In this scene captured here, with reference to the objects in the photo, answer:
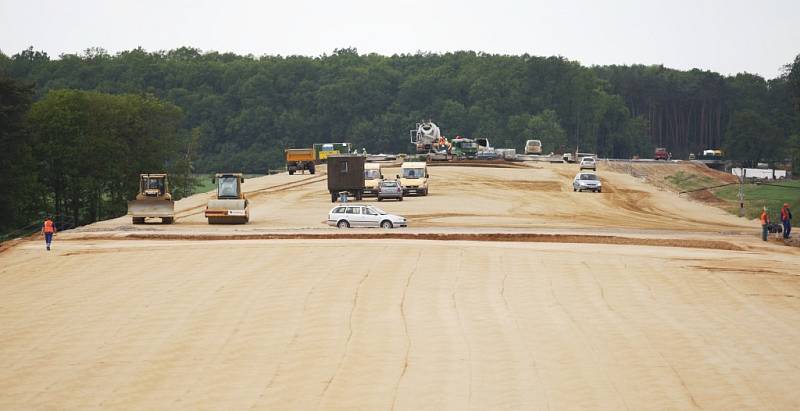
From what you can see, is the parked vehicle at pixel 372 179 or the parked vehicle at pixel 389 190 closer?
the parked vehicle at pixel 389 190

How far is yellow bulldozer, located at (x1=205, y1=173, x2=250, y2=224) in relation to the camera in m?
56.4

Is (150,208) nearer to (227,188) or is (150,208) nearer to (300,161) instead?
(227,188)

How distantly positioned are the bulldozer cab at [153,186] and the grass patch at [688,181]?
162ft

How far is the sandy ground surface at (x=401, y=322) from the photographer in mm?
24750

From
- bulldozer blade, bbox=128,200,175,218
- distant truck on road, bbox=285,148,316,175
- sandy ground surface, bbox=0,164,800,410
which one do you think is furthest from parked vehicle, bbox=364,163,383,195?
distant truck on road, bbox=285,148,316,175

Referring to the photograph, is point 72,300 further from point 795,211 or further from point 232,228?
point 795,211

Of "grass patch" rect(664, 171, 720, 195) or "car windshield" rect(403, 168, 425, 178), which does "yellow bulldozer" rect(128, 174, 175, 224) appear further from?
"grass patch" rect(664, 171, 720, 195)

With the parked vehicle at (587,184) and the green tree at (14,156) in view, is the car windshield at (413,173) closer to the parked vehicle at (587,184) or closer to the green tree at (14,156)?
the parked vehicle at (587,184)

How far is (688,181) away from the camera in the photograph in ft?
330

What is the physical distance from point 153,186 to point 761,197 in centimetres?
4418

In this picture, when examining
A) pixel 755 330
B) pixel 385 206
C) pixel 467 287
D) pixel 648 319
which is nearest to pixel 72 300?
pixel 467 287

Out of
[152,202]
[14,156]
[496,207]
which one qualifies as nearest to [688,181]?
[496,207]

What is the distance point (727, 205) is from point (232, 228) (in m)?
36.6

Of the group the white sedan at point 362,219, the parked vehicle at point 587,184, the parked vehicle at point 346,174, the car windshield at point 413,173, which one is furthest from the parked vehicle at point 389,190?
the parked vehicle at point 587,184
